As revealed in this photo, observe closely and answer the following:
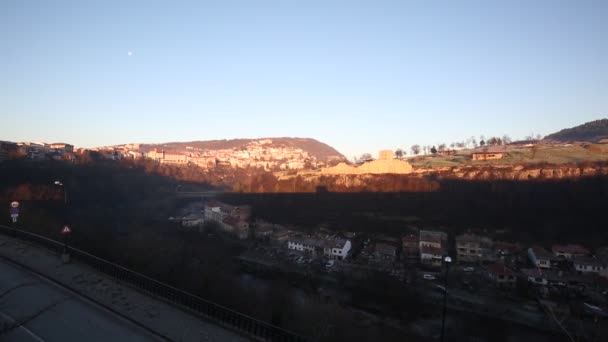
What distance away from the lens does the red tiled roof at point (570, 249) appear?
1794 cm

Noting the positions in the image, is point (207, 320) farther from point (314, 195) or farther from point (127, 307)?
point (314, 195)

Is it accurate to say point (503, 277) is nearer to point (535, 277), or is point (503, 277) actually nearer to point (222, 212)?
point (535, 277)

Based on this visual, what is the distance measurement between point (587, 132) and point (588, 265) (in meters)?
55.9

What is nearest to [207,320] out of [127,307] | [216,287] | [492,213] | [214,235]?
[127,307]

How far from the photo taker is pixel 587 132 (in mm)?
58812

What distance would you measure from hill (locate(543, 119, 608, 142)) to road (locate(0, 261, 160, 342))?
66.8 metres

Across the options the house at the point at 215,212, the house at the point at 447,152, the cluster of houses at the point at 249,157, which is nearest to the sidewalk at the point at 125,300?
the house at the point at 215,212

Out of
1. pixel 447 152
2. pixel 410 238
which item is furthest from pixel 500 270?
pixel 447 152

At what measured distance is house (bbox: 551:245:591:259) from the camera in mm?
17839

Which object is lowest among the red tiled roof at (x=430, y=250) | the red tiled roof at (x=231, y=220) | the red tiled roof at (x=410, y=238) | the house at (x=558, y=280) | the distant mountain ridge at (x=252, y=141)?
the house at (x=558, y=280)

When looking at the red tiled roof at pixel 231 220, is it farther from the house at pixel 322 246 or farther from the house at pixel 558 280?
the house at pixel 558 280

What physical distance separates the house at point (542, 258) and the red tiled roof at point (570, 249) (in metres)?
0.58

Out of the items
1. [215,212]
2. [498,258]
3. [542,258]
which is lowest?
[498,258]

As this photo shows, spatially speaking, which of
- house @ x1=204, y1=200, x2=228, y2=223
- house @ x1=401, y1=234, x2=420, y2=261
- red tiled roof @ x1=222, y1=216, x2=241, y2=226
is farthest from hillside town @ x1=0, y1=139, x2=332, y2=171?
house @ x1=401, y1=234, x2=420, y2=261
